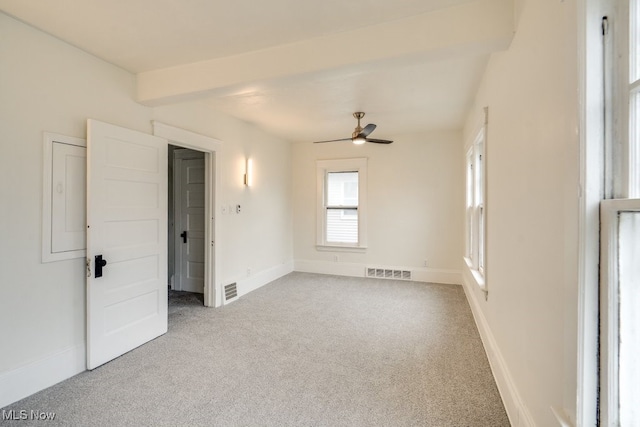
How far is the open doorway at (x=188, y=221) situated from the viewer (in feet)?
16.4

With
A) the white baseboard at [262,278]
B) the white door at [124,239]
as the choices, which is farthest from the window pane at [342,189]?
the white door at [124,239]

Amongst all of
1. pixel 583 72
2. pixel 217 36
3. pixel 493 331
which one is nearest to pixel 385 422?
pixel 493 331

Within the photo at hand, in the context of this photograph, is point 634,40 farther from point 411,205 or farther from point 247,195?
point 411,205

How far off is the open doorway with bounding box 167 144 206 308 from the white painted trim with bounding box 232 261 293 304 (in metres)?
0.73

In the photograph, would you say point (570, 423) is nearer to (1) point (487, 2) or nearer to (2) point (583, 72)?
(2) point (583, 72)

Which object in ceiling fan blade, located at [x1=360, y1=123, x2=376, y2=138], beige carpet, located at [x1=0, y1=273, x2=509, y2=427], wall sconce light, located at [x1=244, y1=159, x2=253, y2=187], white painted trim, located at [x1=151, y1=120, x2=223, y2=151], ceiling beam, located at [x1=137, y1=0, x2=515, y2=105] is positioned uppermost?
ceiling beam, located at [x1=137, y1=0, x2=515, y2=105]

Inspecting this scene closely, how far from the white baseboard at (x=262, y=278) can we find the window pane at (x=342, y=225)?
3.47ft

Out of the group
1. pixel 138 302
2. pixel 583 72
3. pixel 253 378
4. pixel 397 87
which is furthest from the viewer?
pixel 397 87

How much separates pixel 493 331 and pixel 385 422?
134 cm

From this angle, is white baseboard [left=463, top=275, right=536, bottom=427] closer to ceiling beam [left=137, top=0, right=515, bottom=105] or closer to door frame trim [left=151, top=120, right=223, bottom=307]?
ceiling beam [left=137, top=0, right=515, bottom=105]

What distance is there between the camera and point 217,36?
2398 millimetres

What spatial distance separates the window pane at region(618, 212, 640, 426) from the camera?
0.93m

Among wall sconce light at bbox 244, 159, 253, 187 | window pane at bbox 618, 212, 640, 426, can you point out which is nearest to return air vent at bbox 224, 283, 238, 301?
wall sconce light at bbox 244, 159, 253, 187

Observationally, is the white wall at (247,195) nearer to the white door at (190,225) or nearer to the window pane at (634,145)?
the white door at (190,225)
